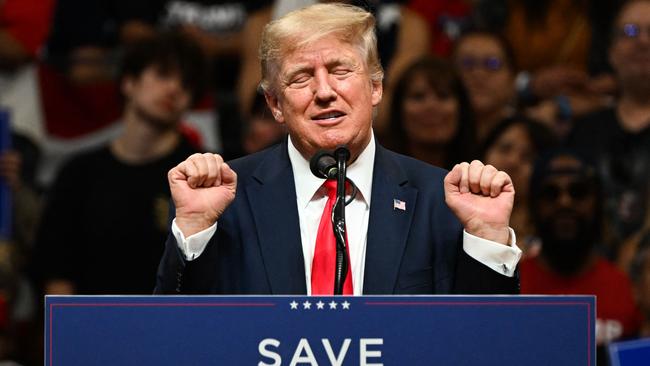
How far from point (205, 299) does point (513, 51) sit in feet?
13.4

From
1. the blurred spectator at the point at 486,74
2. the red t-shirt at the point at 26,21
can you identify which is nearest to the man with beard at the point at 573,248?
the blurred spectator at the point at 486,74

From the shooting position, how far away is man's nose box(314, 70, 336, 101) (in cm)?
289

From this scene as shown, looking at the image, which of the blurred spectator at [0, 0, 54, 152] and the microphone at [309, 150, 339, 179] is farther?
the blurred spectator at [0, 0, 54, 152]

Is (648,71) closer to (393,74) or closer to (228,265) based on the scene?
(393,74)

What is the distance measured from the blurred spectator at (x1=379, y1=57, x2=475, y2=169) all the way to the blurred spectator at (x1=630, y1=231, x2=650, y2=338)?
0.80 metres

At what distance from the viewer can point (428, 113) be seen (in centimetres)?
533

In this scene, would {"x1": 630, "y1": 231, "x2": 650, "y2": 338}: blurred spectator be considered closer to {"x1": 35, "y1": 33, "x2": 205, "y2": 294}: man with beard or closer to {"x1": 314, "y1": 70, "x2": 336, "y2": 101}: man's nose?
{"x1": 35, "y1": 33, "x2": 205, "y2": 294}: man with beard

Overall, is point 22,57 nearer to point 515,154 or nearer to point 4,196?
point 4,196

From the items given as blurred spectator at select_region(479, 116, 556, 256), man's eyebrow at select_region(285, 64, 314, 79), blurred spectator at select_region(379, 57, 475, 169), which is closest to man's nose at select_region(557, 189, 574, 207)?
blurred spectator at select_region(479, 116, 556, 256)

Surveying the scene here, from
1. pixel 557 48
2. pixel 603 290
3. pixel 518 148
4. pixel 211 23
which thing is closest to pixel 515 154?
pixel 518 148

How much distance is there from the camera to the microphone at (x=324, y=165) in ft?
8.94

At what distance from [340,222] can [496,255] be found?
0.35 metres

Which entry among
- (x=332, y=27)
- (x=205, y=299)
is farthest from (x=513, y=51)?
(x=205, y=299)

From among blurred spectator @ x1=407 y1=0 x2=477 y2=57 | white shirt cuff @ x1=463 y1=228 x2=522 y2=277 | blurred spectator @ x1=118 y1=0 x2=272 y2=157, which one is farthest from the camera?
blurred spectator @ x1=407 y1=0 x2=477 y2=57
